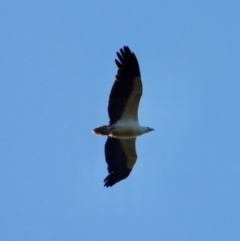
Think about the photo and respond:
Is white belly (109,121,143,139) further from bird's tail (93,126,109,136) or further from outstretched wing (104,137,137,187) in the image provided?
outstretched wing (104,137,137,187)

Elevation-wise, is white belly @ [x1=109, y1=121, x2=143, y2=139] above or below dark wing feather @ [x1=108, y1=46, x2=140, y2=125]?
below

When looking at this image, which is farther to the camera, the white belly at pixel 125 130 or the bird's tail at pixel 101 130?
the white belly at pixel 125 130

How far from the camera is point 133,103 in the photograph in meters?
37.0

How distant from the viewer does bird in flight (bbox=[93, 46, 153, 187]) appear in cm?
3609

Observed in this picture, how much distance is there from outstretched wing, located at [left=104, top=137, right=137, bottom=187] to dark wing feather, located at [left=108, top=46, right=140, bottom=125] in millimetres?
1390

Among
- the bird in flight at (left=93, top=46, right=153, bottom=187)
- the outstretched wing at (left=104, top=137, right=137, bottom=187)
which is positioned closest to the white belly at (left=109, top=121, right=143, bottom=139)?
the bird in flight at (left=93, top=46, right=153, bottom=187)

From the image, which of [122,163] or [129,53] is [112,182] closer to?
[122,163]

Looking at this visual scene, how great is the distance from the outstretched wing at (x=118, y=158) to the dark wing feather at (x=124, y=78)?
4.56 feet

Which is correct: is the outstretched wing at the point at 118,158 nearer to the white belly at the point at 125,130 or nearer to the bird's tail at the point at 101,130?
→ the white belly at the point at 125,130

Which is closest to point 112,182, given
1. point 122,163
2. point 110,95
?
point 122,163

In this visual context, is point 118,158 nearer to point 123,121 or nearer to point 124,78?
point 123,121

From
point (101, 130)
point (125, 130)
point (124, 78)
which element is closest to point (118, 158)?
point (125, 130)

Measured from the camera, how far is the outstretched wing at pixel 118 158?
37.6 meters

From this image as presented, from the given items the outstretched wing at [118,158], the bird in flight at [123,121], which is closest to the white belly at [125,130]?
the bird in flight at [123,121]
